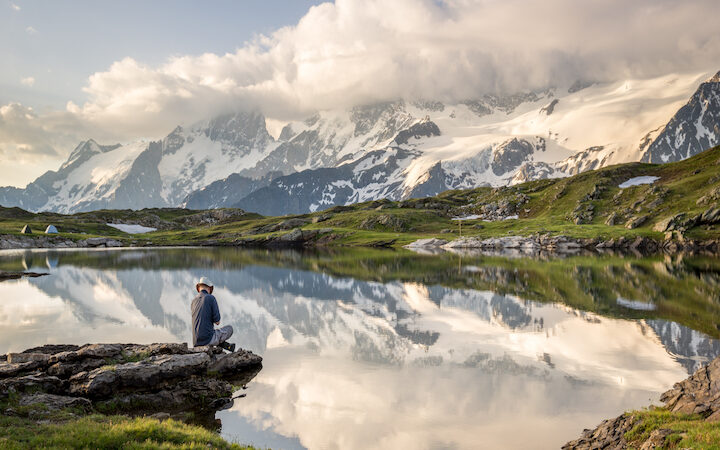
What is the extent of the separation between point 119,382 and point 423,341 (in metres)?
19.2

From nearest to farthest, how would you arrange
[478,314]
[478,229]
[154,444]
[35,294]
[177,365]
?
1. [154,444]
2. [177,365]
3. [478,314]
4. [35,294]
5. [478,229]

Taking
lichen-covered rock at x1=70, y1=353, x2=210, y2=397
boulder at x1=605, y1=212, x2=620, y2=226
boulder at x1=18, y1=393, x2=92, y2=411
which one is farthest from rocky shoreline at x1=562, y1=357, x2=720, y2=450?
boulder at x1=605, y1=212, x2=620, y2=226

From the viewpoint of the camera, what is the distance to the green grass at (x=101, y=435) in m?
12.7

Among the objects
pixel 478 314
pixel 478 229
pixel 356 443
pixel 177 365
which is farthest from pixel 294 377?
pixel 478 229

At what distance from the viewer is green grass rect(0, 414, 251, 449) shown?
12680 mm

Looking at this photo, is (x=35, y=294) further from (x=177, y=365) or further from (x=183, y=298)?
(x=177, y=365)

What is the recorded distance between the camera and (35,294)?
165 ft

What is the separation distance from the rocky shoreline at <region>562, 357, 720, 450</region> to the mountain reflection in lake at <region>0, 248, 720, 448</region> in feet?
4.21

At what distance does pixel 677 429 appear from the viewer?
45.4ft

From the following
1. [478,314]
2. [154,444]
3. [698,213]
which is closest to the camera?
[154,444]

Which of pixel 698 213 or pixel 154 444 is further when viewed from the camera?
pixel 698 213

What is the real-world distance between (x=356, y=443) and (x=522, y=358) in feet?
46.8

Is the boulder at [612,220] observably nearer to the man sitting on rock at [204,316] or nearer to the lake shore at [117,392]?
the man sitting on rock at [204,316]

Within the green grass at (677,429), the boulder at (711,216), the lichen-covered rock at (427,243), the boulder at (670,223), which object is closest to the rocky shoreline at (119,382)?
the green grass at (677,429)
